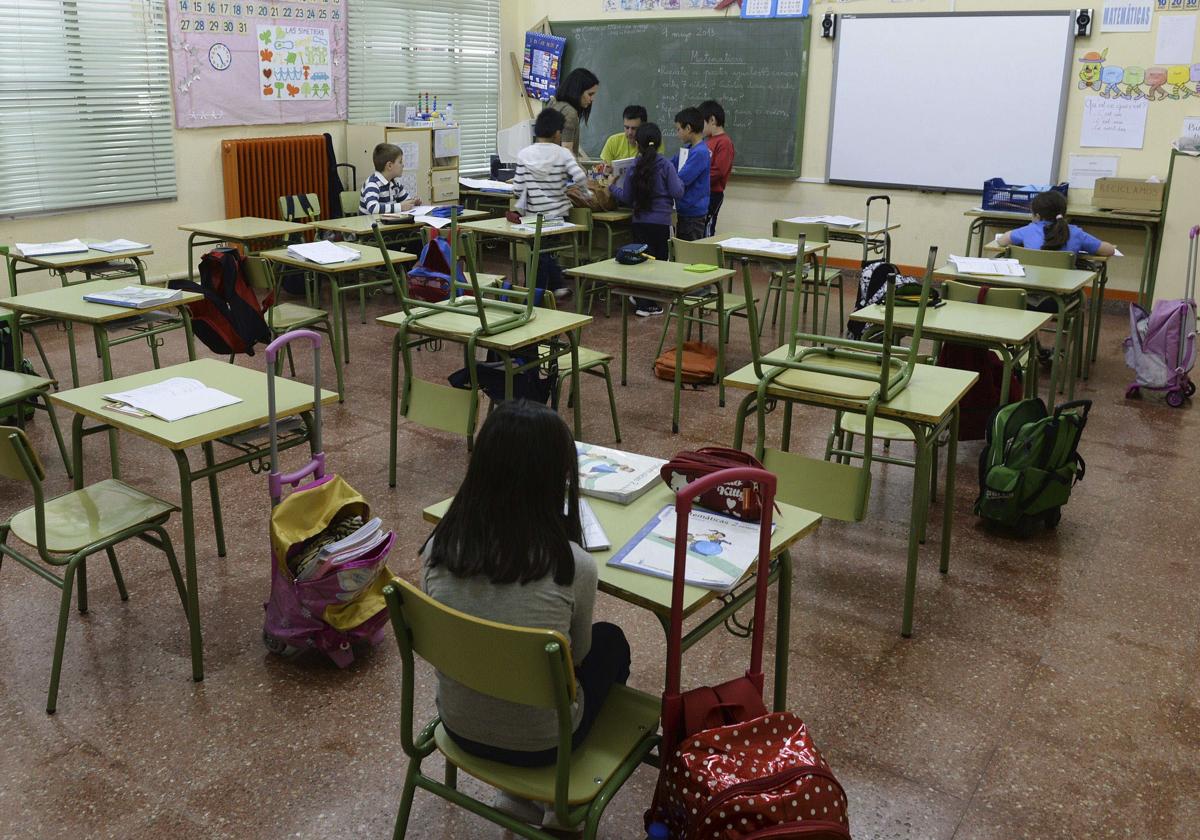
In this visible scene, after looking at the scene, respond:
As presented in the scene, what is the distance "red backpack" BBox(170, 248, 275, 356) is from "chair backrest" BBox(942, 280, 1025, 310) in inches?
113

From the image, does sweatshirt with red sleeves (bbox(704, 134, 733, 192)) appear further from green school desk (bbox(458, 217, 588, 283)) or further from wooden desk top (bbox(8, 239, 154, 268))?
wooden desk top (bbox(8, 239, 154, 268))

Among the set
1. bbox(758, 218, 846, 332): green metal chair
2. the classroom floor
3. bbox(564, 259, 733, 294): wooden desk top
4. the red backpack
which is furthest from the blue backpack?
bbox(758, 218, 846, 332): green metal chair

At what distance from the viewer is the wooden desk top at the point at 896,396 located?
2.71m

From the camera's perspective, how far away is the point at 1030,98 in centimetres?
716

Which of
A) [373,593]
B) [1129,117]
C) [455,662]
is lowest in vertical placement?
[373,593]

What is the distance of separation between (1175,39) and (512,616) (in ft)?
22.3

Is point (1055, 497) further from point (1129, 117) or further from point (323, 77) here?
point (323, 77)

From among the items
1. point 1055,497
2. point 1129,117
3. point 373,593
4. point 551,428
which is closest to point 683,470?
point 551,428

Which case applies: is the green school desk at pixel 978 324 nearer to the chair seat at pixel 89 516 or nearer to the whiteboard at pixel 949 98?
the chair seat at pixel 89 516

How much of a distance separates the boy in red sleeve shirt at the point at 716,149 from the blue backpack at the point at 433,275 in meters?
2.88

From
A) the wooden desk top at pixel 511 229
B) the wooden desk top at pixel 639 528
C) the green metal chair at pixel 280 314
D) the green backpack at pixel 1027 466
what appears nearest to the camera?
the wooden desk top at pixel 639 528

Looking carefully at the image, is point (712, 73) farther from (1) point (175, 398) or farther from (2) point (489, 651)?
(2) point (489, 651)

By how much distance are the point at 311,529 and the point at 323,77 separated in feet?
20.0

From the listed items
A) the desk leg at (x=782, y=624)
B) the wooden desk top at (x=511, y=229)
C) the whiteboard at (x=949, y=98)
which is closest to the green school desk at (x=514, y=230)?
the wooden desk top at (x=511, y=229)
